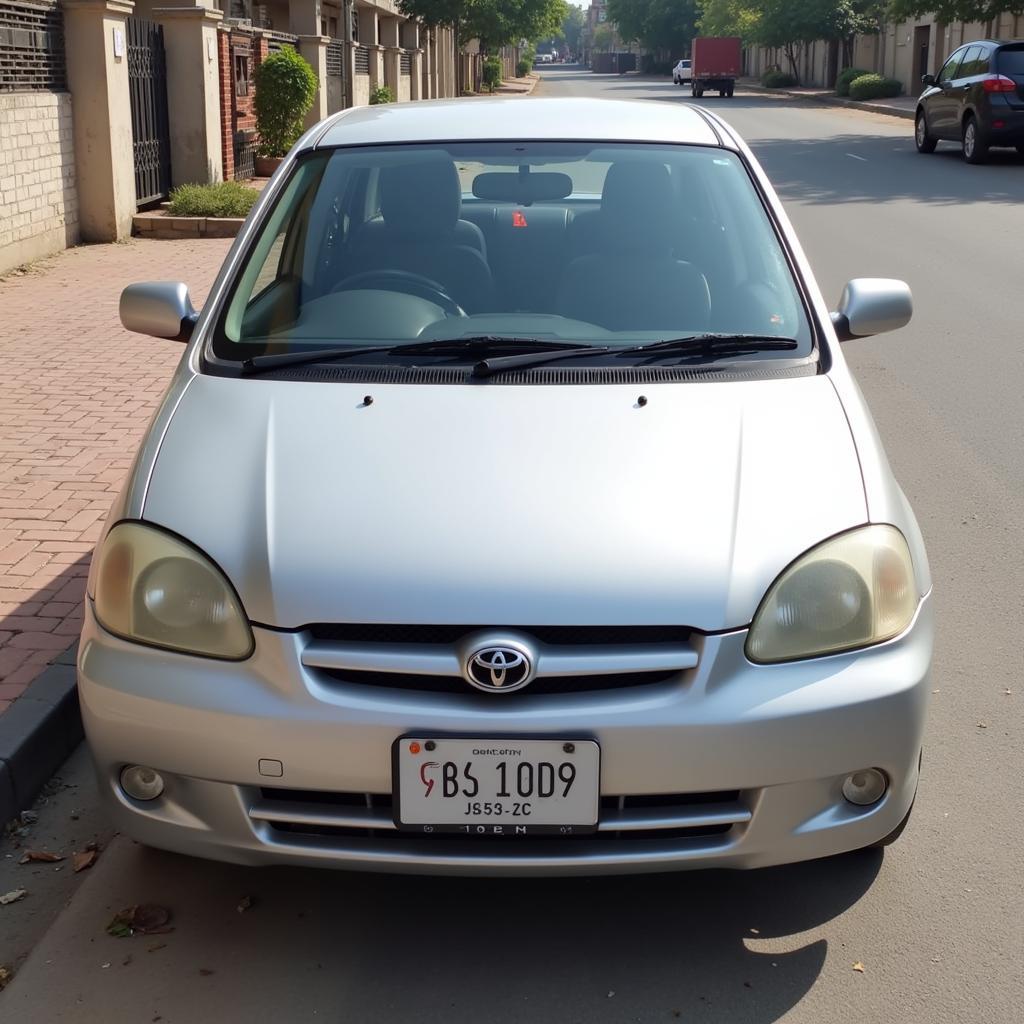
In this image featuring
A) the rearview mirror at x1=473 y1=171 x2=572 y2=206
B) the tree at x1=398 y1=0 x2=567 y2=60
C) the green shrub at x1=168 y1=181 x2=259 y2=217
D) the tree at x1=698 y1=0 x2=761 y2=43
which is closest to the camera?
the rearview mirror at x1=473 y1=171 x2=572 y2=206

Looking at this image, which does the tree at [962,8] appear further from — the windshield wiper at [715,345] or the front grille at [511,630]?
the front grille at [511,630]

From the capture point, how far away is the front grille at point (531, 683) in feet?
8.75

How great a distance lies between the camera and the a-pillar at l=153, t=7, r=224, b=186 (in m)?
16.9

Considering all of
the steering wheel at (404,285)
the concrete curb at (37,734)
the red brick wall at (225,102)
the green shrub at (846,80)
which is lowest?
the concrete curb at (37,734)

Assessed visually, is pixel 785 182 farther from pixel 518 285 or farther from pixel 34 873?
pixel 34 873

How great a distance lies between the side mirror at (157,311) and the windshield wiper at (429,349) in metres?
0.53

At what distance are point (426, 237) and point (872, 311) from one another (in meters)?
1.31

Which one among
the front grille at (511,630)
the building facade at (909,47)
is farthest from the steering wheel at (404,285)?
the building facade at (909,47)

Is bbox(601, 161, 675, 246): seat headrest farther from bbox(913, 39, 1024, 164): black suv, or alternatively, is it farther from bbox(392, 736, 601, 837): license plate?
bbox(913, 39, 1024, 164): black suv

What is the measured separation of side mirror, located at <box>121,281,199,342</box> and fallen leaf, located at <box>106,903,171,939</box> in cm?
165

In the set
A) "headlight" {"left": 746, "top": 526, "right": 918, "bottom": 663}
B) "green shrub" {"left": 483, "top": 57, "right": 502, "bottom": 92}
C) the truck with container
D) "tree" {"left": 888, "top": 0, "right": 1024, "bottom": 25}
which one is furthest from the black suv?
"green shrub" {"left": 483, "top": 57, "right": 502, "bottom": 92}

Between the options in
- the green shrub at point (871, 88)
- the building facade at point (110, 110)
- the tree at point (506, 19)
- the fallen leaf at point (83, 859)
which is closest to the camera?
the fallen leaf at point (83, 859)

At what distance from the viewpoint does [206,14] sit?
1689 cm

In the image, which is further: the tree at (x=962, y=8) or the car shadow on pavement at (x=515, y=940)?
the tree at (x=962, y=8)
